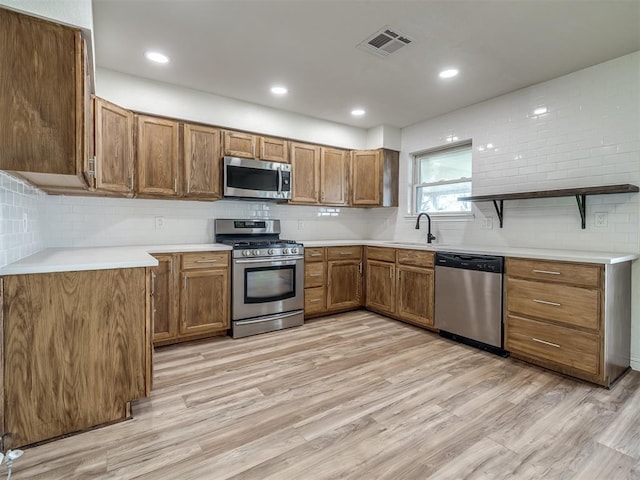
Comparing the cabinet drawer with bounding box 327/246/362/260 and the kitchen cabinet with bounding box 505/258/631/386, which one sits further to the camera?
the cabinet drawer with bounding box 327/246/362/260

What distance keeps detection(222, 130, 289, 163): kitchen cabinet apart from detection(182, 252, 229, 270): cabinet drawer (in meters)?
1.15

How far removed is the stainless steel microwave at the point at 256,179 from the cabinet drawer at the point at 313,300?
119 cm

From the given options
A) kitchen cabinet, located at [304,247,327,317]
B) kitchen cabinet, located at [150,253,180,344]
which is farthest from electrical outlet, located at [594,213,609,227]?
kitchen cabinet, located at [150,253,180,344]

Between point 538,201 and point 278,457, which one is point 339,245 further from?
point 278,457

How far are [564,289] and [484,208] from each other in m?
1.38

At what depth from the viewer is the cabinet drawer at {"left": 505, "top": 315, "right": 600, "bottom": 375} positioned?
7.72 feet

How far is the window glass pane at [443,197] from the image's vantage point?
3990 millimetres

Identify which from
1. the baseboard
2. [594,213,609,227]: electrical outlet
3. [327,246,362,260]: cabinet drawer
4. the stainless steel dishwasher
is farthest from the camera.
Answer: [327,246,362,260]: cabinet drawer

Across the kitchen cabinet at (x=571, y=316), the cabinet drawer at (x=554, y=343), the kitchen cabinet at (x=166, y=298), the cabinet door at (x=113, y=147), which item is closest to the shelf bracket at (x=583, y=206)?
the kitchen cabinet at (x=571, y=316)

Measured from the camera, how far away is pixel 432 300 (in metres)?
3.49

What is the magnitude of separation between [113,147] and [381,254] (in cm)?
307

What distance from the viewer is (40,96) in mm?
1554

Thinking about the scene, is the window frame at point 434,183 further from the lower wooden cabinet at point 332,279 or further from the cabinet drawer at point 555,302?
the cabinet drawer at point 555,302

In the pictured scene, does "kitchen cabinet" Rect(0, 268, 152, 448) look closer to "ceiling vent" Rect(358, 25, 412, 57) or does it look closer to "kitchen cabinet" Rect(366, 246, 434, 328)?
"ceiling vent" Rect(358, 25, 412, 57)
